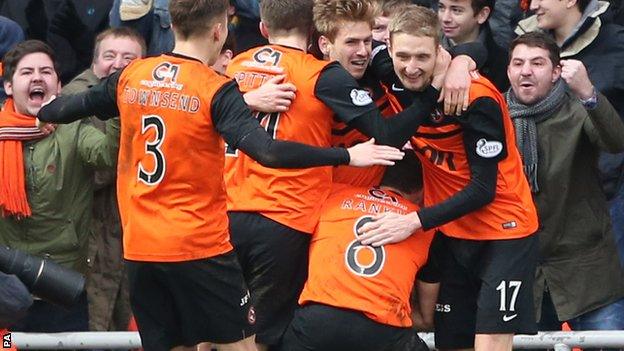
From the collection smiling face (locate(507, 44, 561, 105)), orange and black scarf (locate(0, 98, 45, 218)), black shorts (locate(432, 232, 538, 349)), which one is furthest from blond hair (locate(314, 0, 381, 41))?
orange and black scarf (locate(0, 98, 45, 218))

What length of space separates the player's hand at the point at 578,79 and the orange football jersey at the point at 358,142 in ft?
3.29

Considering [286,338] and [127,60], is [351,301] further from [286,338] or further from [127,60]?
[127,60]

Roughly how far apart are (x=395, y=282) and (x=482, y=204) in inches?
23.2

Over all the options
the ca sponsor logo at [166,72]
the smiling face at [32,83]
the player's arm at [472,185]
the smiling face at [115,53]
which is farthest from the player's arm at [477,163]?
the smiling face at [32,83]

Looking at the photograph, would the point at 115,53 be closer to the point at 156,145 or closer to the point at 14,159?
the point at 14,159

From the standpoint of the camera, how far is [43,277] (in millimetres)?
7668

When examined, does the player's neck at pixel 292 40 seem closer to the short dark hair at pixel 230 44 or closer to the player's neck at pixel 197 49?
the player's neck at pixel 197 49

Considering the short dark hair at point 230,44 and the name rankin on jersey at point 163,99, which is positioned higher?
the name rankin on jersey at point 163,99

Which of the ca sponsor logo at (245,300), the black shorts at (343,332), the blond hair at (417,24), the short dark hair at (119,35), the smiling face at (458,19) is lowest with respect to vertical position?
the black shorts at (343,332)

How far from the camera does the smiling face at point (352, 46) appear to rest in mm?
8570

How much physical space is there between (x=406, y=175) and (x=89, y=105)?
1753mm

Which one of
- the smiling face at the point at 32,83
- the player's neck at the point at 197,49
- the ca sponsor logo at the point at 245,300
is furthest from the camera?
the smiling face at the point at 32,83

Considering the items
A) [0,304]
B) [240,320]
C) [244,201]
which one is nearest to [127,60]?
[244,201]

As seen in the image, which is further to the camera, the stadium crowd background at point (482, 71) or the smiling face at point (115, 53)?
the smiling face at point (115, 53)
